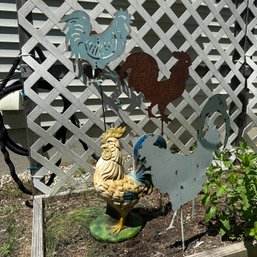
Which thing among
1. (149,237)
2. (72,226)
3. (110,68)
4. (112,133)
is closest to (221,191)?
(149,237)

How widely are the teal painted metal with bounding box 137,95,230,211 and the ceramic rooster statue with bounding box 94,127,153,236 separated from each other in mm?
141

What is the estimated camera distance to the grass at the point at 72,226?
2172 mm

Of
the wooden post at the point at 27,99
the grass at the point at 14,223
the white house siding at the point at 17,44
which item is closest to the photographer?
the grass at the point at 14,223

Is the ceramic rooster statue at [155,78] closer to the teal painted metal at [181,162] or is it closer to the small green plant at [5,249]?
the teal painted metal at [181,162]

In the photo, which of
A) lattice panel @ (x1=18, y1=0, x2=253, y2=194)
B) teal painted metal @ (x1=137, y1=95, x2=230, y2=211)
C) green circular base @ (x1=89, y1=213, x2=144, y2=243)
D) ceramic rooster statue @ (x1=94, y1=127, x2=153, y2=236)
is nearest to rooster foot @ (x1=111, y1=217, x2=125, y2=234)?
green circular base @ (x1=89, y1=213, x2=144, y2=243)

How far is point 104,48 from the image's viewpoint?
2.42 meters

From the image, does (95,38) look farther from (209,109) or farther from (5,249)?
(5,249)

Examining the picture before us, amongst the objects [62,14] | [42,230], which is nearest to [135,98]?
[62,14]

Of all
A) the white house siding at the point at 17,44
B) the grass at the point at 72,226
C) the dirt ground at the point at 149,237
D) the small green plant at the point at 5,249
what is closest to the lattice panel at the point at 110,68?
the white house siding at the point at 17,44

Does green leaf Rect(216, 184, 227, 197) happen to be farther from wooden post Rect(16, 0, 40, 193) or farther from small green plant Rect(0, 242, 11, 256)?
wooden post Rect(16, 0, 40, 193)

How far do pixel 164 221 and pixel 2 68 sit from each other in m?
2.20

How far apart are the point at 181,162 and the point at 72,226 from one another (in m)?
0.96

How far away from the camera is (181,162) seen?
2033 millimetres

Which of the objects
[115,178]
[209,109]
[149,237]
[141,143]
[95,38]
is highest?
[95,38]
